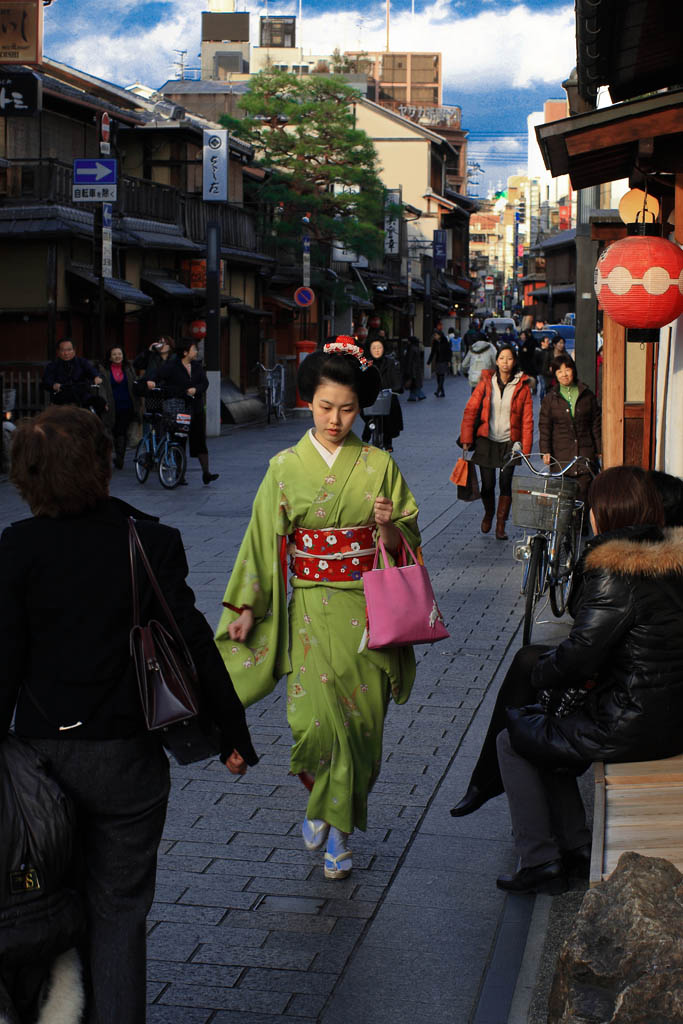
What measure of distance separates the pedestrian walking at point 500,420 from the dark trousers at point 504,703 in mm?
7517

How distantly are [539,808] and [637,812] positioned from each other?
71 cm

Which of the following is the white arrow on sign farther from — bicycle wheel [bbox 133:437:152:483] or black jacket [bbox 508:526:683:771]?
black jacket [bbox 508:526:683:771]

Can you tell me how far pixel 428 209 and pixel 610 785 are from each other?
69970 mm

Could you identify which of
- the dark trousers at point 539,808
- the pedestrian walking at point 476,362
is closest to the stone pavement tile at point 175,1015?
the dark trousers at point 539,808

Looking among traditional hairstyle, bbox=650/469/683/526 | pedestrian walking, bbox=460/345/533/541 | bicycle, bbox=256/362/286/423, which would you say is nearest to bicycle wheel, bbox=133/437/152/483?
pedestrian walking, bbox=460/345/533/541

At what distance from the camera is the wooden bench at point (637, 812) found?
381 cm

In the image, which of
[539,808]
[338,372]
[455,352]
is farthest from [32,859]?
[455,352]

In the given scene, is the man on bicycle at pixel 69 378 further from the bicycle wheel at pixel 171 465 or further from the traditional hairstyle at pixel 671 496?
the traditional hairstyle at pixel 671 496

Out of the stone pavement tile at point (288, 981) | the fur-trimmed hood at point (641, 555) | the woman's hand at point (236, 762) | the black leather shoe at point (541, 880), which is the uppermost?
the fur-trimmed hood at point (641, 555)

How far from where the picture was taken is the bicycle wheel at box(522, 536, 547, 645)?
28.2ft

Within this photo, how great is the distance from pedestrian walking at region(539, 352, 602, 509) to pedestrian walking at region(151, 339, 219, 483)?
6603 millimetres

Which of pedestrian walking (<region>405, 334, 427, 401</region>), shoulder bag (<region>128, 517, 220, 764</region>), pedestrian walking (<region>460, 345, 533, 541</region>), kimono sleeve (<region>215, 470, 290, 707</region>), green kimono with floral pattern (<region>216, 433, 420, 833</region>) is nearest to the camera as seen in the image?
shoulder bag (<region>128, 517, 220, 764</region>)

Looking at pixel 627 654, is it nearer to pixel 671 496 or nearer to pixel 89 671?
pixel 671 496

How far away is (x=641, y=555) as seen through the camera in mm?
4266
